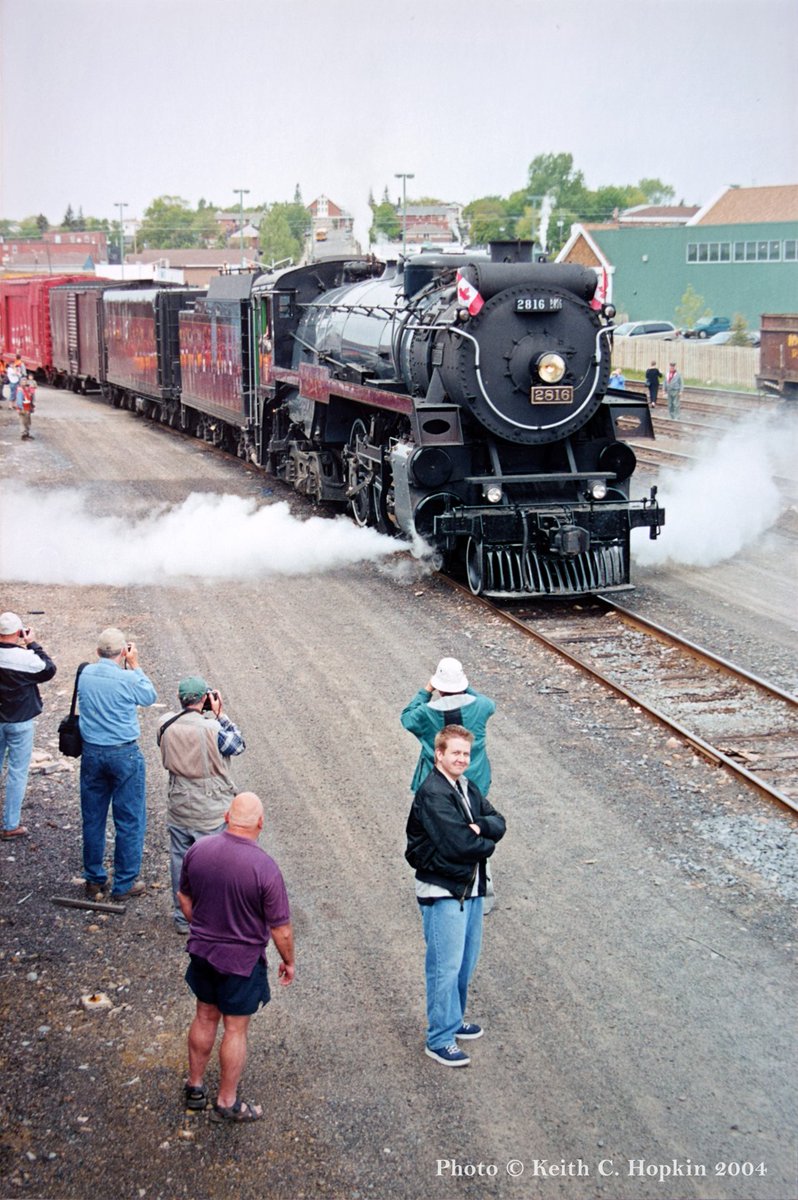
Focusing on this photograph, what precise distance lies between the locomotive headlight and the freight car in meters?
18.6

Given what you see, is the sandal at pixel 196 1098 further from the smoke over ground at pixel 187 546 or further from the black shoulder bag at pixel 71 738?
the smoke over ground at pixel 187 546

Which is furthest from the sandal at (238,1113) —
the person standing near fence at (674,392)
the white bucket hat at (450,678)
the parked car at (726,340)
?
the parked car at (726,340)

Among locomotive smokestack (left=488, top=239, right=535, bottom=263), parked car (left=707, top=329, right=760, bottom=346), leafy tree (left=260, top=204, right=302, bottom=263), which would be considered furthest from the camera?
leafy tree (left=260, top=204, right=302, bottom=263)

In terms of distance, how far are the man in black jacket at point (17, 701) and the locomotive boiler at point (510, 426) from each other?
578cm

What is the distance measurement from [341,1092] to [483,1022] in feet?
2.72

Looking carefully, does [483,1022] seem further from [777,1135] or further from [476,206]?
[476,206]

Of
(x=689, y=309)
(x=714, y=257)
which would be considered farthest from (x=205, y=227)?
(x=689, y=309)

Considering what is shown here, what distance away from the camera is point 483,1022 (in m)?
5.80

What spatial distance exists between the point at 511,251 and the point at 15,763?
26.2 feet

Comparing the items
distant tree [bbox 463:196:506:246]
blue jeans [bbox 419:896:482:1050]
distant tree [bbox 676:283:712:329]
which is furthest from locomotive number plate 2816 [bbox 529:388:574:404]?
distant tree [bbox 463:196:506:246]

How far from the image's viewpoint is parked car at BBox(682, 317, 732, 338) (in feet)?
192

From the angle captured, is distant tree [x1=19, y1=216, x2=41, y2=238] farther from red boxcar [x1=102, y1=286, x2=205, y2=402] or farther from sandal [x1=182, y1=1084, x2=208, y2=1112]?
sandal [x1=182, y1=1084, x2=208, y2=1112]

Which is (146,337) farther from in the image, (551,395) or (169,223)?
(169,223)

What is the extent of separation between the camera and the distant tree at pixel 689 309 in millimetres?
59438
